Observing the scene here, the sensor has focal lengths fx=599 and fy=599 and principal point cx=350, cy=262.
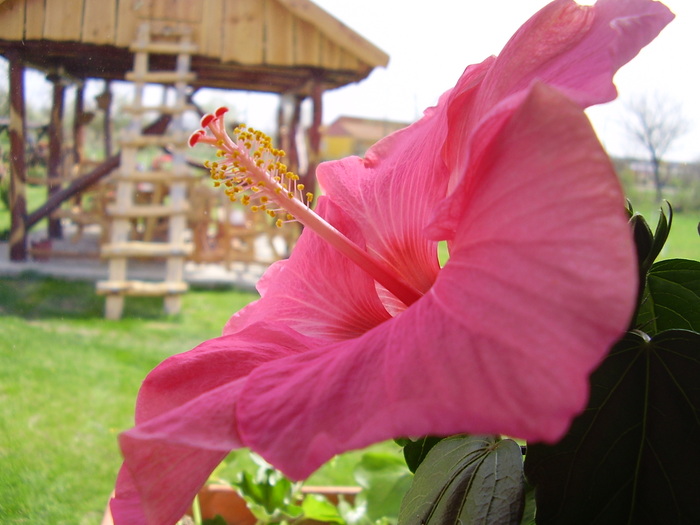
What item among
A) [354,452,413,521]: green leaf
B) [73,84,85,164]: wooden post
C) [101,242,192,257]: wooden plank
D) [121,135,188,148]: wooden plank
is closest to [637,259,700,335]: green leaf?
[354,452,413,521]: green leaf

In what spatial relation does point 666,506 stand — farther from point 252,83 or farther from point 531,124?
point 252,83

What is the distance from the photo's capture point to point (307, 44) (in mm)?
1858

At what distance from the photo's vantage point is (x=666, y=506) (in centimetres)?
21

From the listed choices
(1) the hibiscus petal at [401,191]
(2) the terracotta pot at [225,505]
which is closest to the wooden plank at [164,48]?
(2) the terracotta pot at [225,505]

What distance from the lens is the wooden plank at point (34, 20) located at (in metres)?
0.60

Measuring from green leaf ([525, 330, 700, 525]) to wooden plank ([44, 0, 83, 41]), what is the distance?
650 millimetres

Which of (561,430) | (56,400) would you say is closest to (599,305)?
(561,430)

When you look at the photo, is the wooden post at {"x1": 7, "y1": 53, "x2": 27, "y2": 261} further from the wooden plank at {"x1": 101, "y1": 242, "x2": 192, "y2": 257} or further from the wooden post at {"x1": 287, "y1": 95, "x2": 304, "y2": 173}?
the wooden post at {"x1": 287, "y1": 95, "x2": 304, "y2": 173}

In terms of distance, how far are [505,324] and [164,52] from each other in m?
1.24

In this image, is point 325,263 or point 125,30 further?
point 125,30

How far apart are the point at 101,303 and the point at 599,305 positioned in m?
2.25

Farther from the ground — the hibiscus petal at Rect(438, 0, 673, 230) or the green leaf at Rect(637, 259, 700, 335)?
the hibiscus petal at Rect(438, 0, 673, 230)

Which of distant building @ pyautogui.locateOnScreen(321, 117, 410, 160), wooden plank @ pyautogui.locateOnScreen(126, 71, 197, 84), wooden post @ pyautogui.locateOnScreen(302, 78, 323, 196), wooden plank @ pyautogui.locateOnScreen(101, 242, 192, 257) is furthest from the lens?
wooden post @ pyautogui.locateOnScreen(302, 78, 323, 196)

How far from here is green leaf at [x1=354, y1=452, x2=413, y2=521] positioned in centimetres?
65
